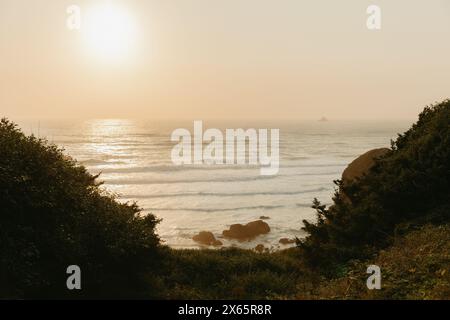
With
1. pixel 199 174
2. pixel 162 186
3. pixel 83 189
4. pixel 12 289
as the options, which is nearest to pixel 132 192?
pixel 162 186

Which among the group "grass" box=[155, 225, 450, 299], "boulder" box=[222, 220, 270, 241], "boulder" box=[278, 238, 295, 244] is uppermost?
"grass" box=[155, 225, 450, 299]

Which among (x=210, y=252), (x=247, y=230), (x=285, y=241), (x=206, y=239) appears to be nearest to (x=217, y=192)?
(x=247, y=230)

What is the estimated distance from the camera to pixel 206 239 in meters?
39.1

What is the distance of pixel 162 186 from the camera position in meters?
65.1

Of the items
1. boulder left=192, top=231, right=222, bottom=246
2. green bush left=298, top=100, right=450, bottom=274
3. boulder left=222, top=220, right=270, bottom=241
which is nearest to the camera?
green bush left=298, top=100, right=450, bottom=274

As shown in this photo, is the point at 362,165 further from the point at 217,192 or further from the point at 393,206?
the point at 217,192

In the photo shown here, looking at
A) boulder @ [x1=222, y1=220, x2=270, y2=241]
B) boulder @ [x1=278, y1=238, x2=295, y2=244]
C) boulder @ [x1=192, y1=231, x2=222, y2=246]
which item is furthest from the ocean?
boulder @ [x1=222, y1=220, x2=270, y2=241]

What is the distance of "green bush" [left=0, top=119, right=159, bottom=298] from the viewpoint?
11.5 meters

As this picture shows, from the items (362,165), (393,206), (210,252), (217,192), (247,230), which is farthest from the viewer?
(217,192)

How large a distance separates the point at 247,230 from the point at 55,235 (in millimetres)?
29817

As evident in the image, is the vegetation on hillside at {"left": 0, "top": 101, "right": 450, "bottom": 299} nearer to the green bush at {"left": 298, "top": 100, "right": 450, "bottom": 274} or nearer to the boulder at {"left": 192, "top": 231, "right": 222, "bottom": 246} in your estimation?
the green bush at {"left": 298, "top": 100, "right": 450, "bottom": 274}

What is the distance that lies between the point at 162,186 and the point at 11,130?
165ft

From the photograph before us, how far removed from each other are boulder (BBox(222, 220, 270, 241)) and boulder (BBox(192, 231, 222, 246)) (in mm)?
1622
